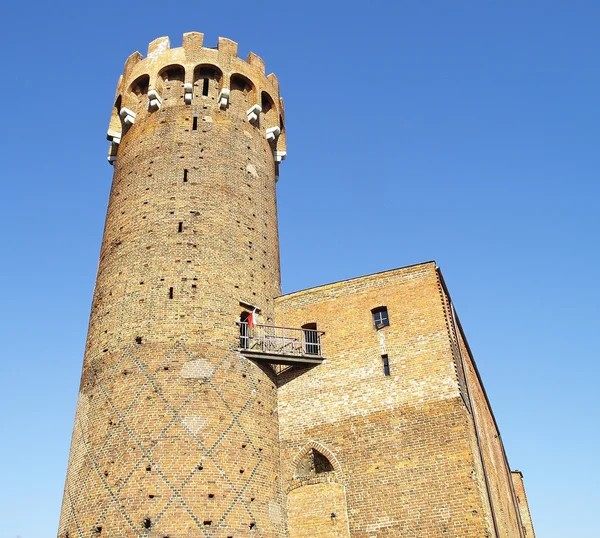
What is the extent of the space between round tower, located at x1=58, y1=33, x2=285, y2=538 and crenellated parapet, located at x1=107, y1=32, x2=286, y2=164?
0.17 ft

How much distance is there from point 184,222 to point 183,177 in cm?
164

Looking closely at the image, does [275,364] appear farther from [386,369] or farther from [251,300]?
[386,369]

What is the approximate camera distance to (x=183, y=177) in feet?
57.9

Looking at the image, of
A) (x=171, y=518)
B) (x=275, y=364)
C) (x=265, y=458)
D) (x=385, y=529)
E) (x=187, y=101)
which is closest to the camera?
(x=171, y=518)

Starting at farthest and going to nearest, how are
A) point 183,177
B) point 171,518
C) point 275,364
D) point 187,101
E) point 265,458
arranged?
point 187,101 < point 183,177 < point 275,364 < point 265,458 < point 171,518

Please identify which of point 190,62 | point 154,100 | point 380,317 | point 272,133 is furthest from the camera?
point 272,133

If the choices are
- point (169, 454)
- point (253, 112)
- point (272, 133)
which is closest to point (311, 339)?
point (169, 454)

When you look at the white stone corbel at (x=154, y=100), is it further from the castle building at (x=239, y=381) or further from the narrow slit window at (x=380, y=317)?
the narrow slit window at (x=380, y=317)

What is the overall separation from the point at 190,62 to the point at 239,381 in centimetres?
1088

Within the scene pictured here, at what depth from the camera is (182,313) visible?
15320 millimetres

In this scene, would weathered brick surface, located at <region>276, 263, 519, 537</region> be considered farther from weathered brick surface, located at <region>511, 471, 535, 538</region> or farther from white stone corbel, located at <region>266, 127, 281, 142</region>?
weathered brick surface, located at <region>511, 471, 535, 538</region>

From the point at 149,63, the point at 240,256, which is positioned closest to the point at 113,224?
the point at 240,256

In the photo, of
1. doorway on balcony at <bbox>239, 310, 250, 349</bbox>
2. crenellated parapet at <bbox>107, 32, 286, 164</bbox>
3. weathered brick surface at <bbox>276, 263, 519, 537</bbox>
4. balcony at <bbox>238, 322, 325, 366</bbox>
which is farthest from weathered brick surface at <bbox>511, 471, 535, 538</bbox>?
crenellated parapet at <bbox>107, 32, 286, 164</bbox>

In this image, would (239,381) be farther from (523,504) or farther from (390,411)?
(523,504)
